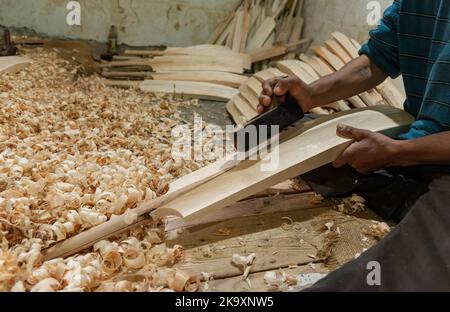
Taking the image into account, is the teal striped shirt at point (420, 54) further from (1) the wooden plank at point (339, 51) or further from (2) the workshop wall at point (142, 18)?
(2) the workshop wall at point (142, 18)

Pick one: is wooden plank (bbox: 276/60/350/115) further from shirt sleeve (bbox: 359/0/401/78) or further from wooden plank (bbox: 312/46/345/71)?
shirt sleeve (bbox: 359/0/401/78)

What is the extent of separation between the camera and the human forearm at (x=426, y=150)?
4.92 ft

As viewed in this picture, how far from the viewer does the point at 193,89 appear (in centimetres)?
362

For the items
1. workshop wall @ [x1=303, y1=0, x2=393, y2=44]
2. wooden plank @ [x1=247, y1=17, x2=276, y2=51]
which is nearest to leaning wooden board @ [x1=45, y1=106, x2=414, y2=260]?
workshop wall @ [x1=303, y1=0, x2=393, y2=44]

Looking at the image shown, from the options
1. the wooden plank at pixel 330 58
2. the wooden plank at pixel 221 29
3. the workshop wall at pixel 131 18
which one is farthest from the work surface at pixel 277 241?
the workshop wall at pixel 131 18

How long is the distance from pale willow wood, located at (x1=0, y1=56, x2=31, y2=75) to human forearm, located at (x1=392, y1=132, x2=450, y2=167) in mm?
2791

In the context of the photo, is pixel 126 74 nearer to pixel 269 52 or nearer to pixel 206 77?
pixel 206 77

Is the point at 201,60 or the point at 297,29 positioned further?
the point at 297,29

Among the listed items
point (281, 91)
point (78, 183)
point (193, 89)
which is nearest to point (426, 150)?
point (281, 91)

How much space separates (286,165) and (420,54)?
0.80 m

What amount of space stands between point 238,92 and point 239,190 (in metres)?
2.09

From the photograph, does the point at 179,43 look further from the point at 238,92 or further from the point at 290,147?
the point at 290,147

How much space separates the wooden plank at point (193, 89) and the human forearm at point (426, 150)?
7.24 feet

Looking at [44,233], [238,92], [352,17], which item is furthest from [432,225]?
[352,17]
